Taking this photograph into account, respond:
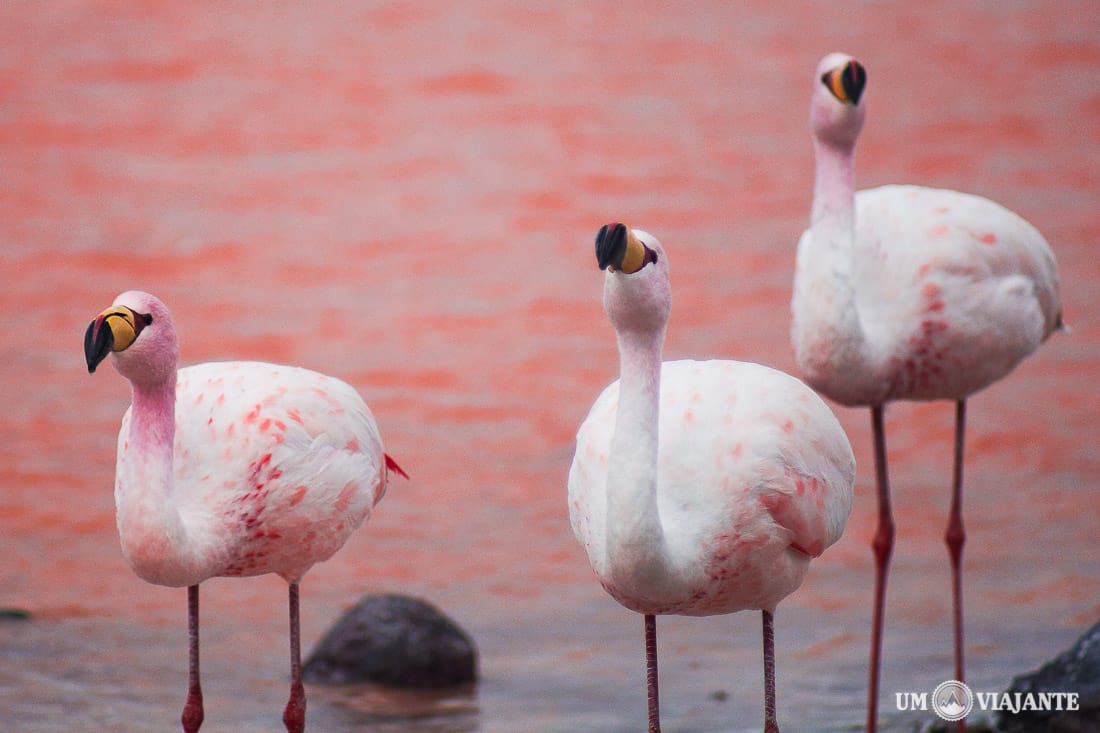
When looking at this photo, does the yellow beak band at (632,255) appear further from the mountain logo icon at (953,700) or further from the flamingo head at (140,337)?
the mountain logo icon at (953,700)

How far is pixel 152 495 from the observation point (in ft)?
17.2

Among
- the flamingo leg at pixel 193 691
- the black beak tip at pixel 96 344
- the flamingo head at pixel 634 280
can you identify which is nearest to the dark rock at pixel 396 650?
the flamingo leg at pixel 193 691

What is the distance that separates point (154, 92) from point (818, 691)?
11.1 meters

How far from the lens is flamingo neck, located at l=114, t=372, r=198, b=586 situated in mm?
5227

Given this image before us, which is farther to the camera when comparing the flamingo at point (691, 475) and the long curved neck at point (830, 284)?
the long curved neck at point (830, 284)

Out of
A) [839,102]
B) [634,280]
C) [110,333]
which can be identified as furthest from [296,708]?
[839,102]

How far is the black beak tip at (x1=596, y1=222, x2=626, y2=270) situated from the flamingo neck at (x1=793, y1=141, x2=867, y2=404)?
7.74 ft

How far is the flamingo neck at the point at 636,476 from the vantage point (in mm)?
4504

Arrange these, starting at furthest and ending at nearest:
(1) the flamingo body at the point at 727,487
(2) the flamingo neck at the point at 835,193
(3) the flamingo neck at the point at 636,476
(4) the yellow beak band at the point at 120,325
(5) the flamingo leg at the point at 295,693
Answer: (2) the flamingo neck at the point at 835,193, (5) the flamingo leg at the point at 295,693, (4) the yellow beak band at the point at 120,325, (1) the flamingo body at the point at 727,487, (3) the flamingo neck at the point at 636,476

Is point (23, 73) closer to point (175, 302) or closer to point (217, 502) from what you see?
point (175, 302)

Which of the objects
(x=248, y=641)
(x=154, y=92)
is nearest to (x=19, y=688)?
(x=248, y=641)

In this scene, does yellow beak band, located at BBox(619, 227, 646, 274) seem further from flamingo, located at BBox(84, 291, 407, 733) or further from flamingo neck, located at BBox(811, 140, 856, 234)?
flamingo neck, located at BBox(811, 140, 856, 234)

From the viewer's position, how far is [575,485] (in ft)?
16.9

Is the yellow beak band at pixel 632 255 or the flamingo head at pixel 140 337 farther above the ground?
the yellow beak band at pixel 632 255
